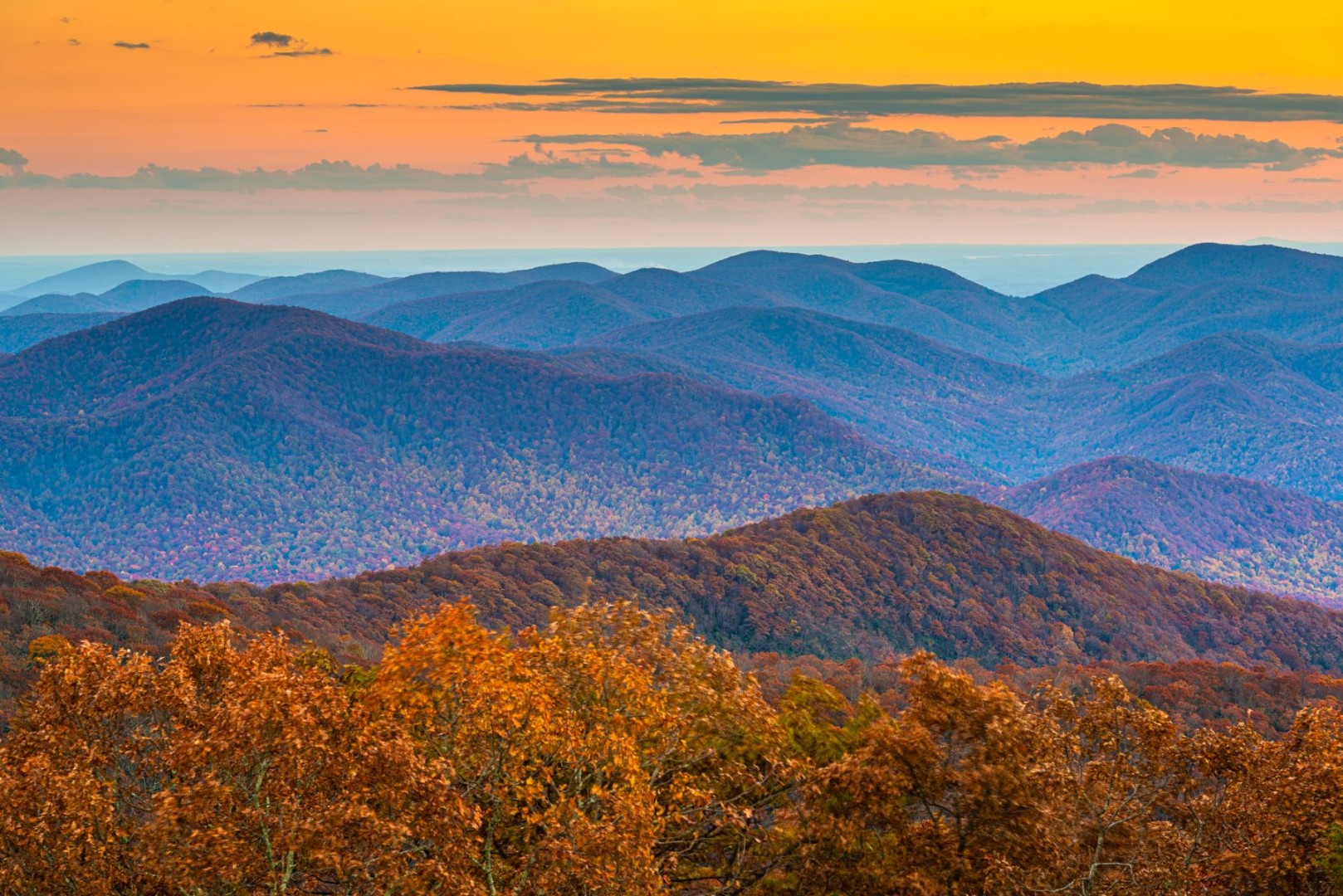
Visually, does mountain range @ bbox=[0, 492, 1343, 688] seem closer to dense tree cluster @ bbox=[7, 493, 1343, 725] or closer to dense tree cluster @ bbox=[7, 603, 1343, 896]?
dense tree cluster @ bbox=[7, 493, 1343, 725]

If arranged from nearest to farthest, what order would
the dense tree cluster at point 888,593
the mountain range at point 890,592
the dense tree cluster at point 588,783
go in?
the dense tree cluster at point 588,783 → the dense tree cluster at point 888,593 → the mountain range at point 890,592

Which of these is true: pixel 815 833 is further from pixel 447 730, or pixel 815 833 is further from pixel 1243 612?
pixel 1243 612

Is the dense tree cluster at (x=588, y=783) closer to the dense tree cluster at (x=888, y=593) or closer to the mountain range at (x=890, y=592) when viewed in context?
the dense tree cluster at (x=888, y=593)

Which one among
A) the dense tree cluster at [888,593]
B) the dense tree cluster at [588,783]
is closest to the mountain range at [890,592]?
the dense tree cluster at [888,593]

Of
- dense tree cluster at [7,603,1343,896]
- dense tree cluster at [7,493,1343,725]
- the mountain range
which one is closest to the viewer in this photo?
dense tree cluster at [7,603,1343,896]

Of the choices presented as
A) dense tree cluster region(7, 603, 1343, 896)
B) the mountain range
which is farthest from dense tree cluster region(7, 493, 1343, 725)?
dense tree cluster region(7, 603, 1343, 896)

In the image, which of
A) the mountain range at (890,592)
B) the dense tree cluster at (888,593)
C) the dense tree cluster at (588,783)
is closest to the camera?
the dense tree cluster at (588,783)

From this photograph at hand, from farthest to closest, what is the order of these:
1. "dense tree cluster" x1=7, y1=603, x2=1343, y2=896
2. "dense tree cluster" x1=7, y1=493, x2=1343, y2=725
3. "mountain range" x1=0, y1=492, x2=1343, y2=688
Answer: "mountain range" x1=0, y1=492, x2=1343, y2=688, "dense tree cluster" x1=7, y1=493, x2=1343, y2=725, "dense tree cluster" x1=7, y1=603, x2=1343, y2=896

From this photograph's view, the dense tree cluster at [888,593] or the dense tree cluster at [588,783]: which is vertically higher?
the dense tree cluster at [588,783]

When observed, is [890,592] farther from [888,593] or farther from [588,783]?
[588,783]

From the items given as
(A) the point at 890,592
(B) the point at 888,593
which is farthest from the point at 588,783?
(A) the point at 890,592
